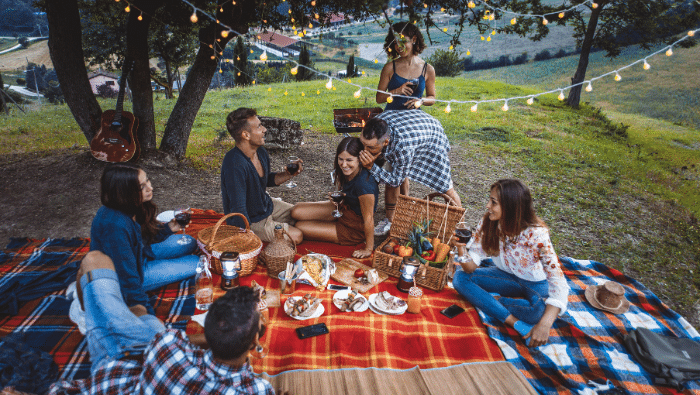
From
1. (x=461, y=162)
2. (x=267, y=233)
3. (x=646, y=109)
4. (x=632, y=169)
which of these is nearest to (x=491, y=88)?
(x=646, y=109)

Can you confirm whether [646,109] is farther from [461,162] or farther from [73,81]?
[73,81]

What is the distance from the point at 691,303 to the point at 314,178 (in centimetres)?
536

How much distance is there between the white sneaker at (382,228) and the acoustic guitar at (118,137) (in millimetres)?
4287

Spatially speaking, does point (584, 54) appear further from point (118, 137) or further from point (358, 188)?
point (118, 137)

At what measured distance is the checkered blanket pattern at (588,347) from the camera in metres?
2.38

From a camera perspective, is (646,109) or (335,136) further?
(646,109)

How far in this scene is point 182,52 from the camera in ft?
62.7

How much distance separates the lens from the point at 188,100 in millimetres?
6449

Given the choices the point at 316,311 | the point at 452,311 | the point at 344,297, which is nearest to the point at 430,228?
the point at 452,311

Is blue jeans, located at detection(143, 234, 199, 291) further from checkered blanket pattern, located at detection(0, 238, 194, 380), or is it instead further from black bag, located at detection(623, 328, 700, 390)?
black bag, located at detection(623, 328, 700, 390)

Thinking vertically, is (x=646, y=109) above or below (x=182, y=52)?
below

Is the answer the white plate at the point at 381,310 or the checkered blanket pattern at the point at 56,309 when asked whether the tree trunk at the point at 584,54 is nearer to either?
the white plate at the point at 381,310

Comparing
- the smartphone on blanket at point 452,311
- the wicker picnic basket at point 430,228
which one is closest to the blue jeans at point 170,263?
the wicker picnic basket at point 430,228

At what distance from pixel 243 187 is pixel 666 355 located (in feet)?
12.2
